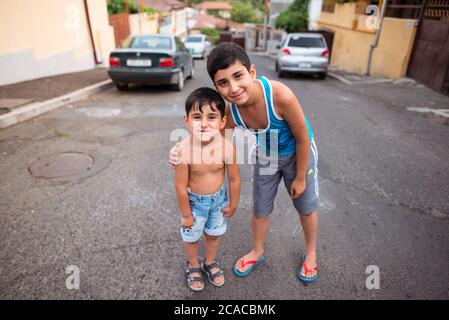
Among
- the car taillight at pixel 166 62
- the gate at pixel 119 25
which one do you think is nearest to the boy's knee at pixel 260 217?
the car taillight at pixel 166 62

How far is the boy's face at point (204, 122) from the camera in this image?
5.53ft

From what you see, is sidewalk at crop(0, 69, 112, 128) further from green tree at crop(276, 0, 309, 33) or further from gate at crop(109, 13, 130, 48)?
green tree at crop(276, 0, 309, 33)

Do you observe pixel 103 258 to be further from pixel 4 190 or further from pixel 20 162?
pixel 20 162

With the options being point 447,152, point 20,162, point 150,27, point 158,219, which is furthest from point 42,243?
point 150,27

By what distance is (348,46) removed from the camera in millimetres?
14328

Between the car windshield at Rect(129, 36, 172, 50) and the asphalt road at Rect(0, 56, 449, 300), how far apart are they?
3.86 meters

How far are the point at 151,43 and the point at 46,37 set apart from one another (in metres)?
3.16

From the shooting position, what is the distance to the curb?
205 inches

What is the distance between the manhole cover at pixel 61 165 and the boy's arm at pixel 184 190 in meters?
2.41

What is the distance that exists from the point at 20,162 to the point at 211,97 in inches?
138

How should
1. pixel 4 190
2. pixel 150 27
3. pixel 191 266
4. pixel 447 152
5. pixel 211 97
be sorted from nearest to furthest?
pixel 211 97
pixel 191 266
pixel 4 190
pixel 447 152
pixel 150 27

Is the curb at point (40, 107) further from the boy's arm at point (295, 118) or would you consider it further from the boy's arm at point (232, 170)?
the boy's arm at point (295, 118)

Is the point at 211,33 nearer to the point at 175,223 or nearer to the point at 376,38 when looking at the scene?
the point at 376,38

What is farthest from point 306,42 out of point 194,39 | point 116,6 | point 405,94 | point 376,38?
point 194,39
